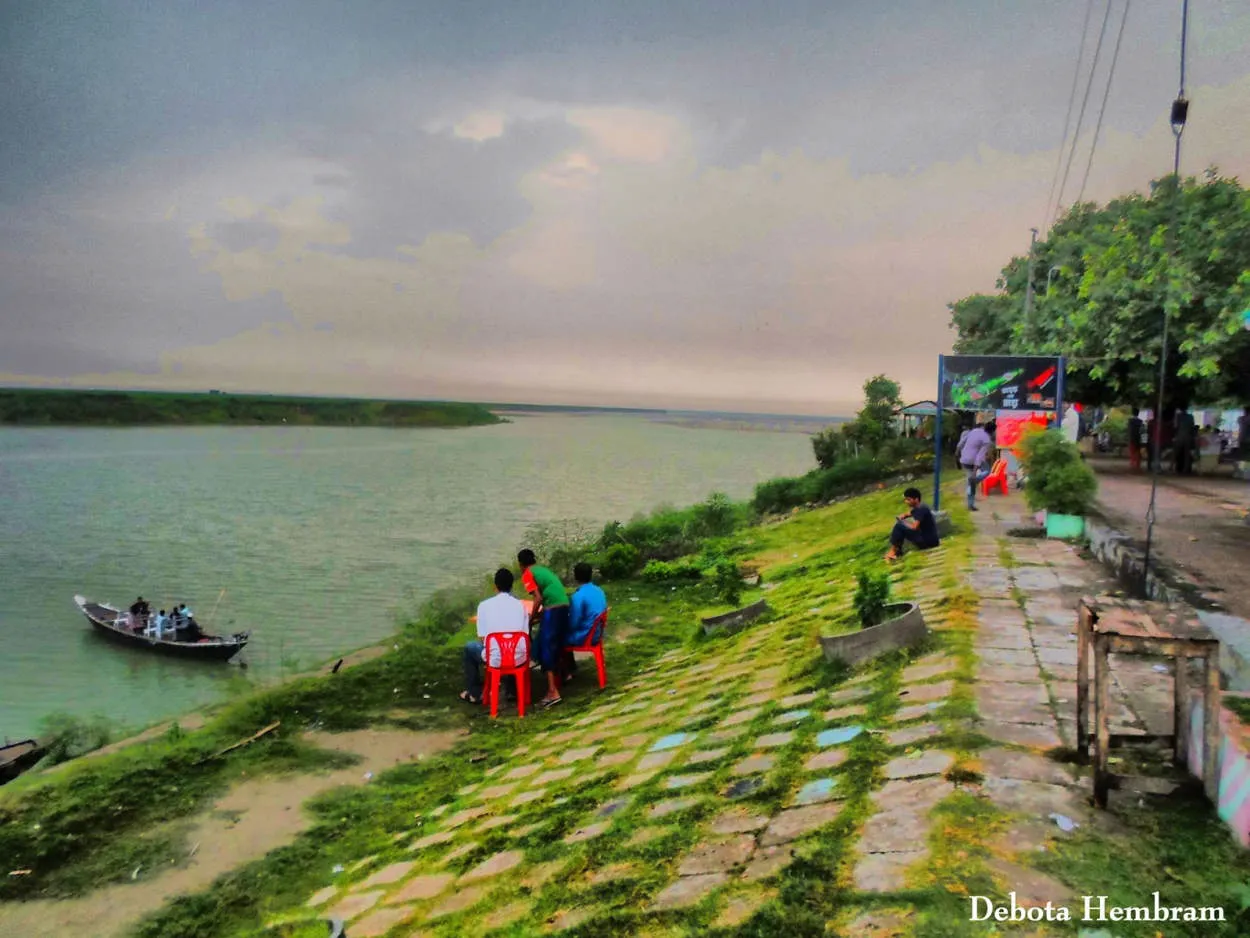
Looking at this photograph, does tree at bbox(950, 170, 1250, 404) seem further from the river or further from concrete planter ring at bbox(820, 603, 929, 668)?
the river

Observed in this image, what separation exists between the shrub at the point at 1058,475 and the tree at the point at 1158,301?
288 centimetres

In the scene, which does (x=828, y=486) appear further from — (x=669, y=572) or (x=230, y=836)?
(x=230, y=836)

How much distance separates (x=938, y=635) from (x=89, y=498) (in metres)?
44.3

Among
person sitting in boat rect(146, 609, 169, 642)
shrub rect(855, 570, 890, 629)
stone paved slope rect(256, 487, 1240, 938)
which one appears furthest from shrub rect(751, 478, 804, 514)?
shrub rect(855, 570, 890, 629)

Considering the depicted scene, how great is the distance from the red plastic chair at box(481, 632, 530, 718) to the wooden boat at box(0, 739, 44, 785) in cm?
566

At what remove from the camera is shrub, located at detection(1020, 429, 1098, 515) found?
9.34 meters

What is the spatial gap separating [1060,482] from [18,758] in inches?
504

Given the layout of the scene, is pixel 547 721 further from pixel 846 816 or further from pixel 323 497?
pixel 323 497

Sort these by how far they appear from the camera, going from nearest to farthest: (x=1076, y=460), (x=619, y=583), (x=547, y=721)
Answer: (x=547, y=721)
(x=1076, y=460)
(x=619, y=583)

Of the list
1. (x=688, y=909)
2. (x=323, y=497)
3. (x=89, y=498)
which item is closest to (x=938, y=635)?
(x=688, y=909)

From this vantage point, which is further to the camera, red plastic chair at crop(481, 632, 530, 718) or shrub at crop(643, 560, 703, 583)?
shrub at crop(643, 560, 703, 583)

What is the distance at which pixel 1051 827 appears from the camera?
3.19 m

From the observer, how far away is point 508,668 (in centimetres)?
742

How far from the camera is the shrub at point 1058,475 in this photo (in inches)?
368
